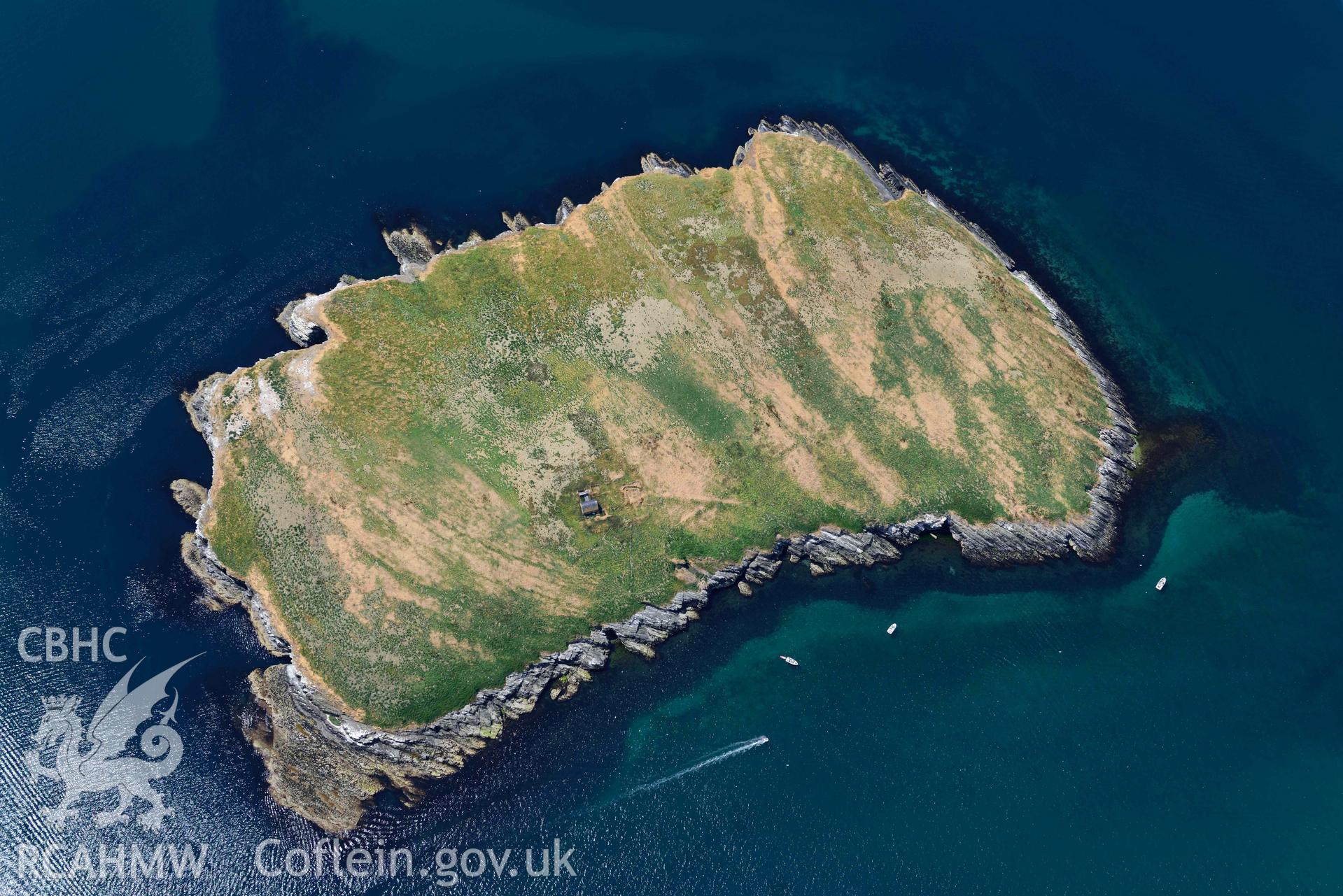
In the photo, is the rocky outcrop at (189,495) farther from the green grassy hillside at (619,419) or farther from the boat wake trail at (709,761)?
the boat wake trail at (709,761)

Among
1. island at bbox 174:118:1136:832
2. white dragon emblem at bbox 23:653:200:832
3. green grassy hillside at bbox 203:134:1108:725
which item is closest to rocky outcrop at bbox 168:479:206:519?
island at bbox 174:118:1136:832

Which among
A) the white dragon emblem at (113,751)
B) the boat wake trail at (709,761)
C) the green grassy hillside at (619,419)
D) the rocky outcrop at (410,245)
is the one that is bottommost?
the boat wake trail at (709,761)

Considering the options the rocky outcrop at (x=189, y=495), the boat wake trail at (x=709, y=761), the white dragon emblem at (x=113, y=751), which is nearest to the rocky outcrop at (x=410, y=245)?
the rocky outcrop at (x=189, y=495)

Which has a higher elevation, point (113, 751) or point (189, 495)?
point (189, 495)

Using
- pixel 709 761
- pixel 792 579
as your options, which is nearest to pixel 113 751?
pixel 709 761

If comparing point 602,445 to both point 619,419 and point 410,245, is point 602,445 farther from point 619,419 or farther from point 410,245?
point 410,245

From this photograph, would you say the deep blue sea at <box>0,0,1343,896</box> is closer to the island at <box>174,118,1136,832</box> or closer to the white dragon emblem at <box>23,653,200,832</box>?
the white dragon emblem at <box>23,653,200,832</box>
